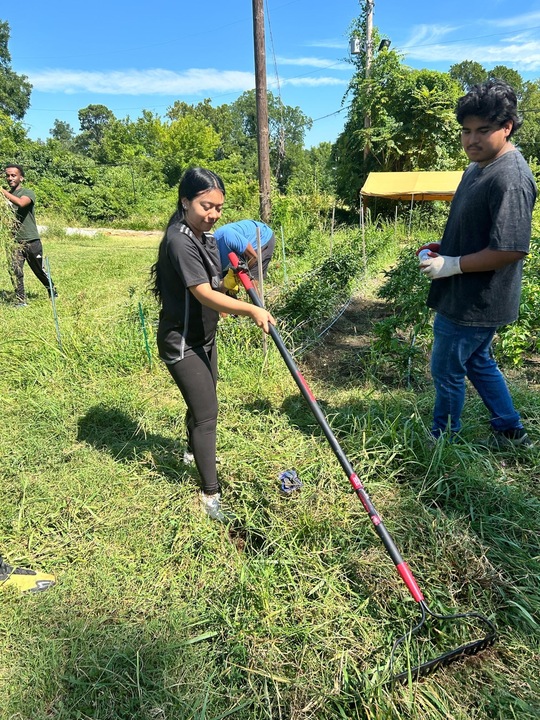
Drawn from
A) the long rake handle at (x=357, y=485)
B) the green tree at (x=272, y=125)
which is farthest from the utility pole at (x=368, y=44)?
the green tree at (x=272, y=125)

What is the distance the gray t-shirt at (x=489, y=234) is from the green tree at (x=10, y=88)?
6389 centimetres

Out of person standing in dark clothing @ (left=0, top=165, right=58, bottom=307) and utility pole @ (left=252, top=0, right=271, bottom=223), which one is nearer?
person standing in dark clothing @ (left=0, top=165, right=58, bottom=307)

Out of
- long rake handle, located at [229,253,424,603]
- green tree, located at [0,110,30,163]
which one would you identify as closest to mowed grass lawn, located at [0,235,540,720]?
long rake handle, located at [229,253,424,603]

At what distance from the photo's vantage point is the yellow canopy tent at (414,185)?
40.9 feet

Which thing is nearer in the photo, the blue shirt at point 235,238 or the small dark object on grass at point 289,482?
the small dark object on grass at point 289,482

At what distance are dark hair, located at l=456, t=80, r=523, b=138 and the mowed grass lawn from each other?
1544 millimetres

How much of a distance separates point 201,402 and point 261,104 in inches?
250

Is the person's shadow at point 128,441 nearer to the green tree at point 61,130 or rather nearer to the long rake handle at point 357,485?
the long rake handle at point 357,485

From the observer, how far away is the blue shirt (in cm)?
364

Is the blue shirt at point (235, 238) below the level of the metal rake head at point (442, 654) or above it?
above

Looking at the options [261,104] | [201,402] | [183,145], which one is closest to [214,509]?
[201,402]

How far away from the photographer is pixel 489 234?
2006 mm

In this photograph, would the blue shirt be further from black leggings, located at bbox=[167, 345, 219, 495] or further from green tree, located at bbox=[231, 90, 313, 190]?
green tree, located at bbox=[231, 90, 313, 190]

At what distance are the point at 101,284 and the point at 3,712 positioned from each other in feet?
22.7
